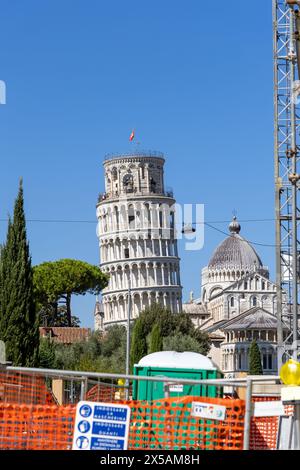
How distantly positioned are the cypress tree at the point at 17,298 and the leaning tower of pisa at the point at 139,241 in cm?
11097

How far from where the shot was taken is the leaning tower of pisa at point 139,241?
148750 millimetres

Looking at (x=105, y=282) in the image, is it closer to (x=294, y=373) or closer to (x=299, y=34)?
(x=299, y=34)

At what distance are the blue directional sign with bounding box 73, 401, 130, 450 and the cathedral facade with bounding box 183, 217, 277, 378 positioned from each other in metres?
111

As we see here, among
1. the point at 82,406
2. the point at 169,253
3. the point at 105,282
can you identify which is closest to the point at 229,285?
the point at 169,253

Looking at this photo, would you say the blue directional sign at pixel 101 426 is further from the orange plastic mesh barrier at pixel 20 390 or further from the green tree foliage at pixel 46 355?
the green tree foliage at pixel 46 355

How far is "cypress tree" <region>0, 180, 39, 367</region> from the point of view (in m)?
35.9

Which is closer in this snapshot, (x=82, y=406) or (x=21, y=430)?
(x=82, y=406)

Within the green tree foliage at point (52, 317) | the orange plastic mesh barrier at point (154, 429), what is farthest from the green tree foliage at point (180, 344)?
the orange plastic mesh barrier at point (154, 429)

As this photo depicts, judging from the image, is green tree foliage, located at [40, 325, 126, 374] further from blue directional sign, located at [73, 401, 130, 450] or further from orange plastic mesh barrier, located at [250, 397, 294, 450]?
blue directional sign, located at [73, 401, 130, 450]

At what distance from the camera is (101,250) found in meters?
155

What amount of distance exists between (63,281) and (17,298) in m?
80.2

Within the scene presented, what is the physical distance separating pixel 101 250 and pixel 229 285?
24.4 meters
